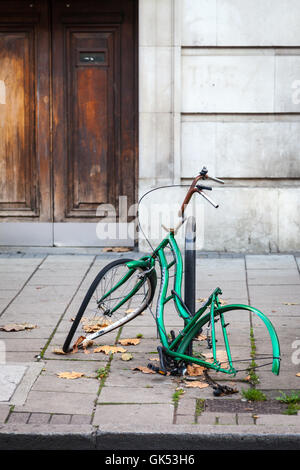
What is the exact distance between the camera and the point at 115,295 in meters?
6.73

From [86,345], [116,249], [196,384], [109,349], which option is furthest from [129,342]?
[116,249]

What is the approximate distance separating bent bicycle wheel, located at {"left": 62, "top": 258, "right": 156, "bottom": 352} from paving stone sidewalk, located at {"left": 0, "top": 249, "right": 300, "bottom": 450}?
0.16 m

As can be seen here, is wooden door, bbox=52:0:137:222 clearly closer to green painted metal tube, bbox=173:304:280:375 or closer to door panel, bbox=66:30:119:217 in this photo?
door panel, bbox=66:30:119:217

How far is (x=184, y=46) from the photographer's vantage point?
1010 cm

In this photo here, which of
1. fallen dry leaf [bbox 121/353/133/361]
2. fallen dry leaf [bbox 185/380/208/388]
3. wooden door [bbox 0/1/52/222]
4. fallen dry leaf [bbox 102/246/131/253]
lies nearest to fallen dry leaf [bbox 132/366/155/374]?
fallen dry leaf [bbox 121/353/133/361]

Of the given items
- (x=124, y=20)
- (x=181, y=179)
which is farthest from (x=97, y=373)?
(x=124, y=20)

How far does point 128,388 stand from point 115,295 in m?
1.25

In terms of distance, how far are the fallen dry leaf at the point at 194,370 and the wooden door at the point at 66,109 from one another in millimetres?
4879

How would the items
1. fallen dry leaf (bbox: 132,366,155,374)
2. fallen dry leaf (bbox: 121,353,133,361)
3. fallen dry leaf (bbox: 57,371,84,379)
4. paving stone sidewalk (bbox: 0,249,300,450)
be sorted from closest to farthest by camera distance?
1. paving stone sidewalk (bbox: 0,249,300,450)
2. fallen dry leaf (bbox: 57,371,84,379)
3. fallen dry leaf (bbox: 132,366,155,374)
4. fallen dry leaf (bbox: 121,353,133,361)

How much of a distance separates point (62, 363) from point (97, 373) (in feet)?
1.18

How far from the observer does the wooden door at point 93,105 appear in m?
10.4

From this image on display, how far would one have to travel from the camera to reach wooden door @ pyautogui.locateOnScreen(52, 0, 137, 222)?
1037cm
